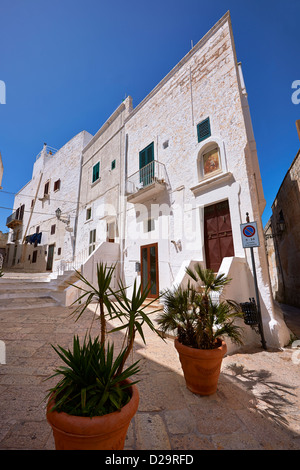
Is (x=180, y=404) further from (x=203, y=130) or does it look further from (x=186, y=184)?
(x=203, y=130)

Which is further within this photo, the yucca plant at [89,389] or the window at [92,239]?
the window at [92,239]

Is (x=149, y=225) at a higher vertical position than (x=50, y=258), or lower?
higher

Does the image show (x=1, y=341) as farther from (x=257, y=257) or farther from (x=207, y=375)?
(x=257, y=257)

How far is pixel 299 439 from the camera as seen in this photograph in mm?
1819

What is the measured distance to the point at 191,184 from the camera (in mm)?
7285

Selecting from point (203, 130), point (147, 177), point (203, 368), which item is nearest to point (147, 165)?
point (147, 177)

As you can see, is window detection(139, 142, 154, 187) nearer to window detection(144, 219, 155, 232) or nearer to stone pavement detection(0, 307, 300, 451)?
window detection(144, 219, 155, 232)

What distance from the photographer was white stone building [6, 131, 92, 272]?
1448cm

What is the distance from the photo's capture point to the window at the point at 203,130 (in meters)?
7.13

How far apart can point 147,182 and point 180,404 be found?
8056mm

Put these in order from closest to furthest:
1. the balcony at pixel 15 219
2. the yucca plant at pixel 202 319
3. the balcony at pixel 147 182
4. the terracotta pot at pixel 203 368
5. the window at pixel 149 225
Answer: the terracotta pot at pixel 203 368 → the yucca plant at pixel 202 319 → the balcony at pixel 147 182 → the window at pixel 149 225 → the balcony at pixel 15 219

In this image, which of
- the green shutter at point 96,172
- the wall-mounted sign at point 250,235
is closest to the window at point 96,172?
the green shutter at point 96,172

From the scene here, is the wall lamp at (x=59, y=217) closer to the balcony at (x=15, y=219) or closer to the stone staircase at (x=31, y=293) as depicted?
the stone staircase at (x=31, y=293)

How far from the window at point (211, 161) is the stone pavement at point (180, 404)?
218 inches
